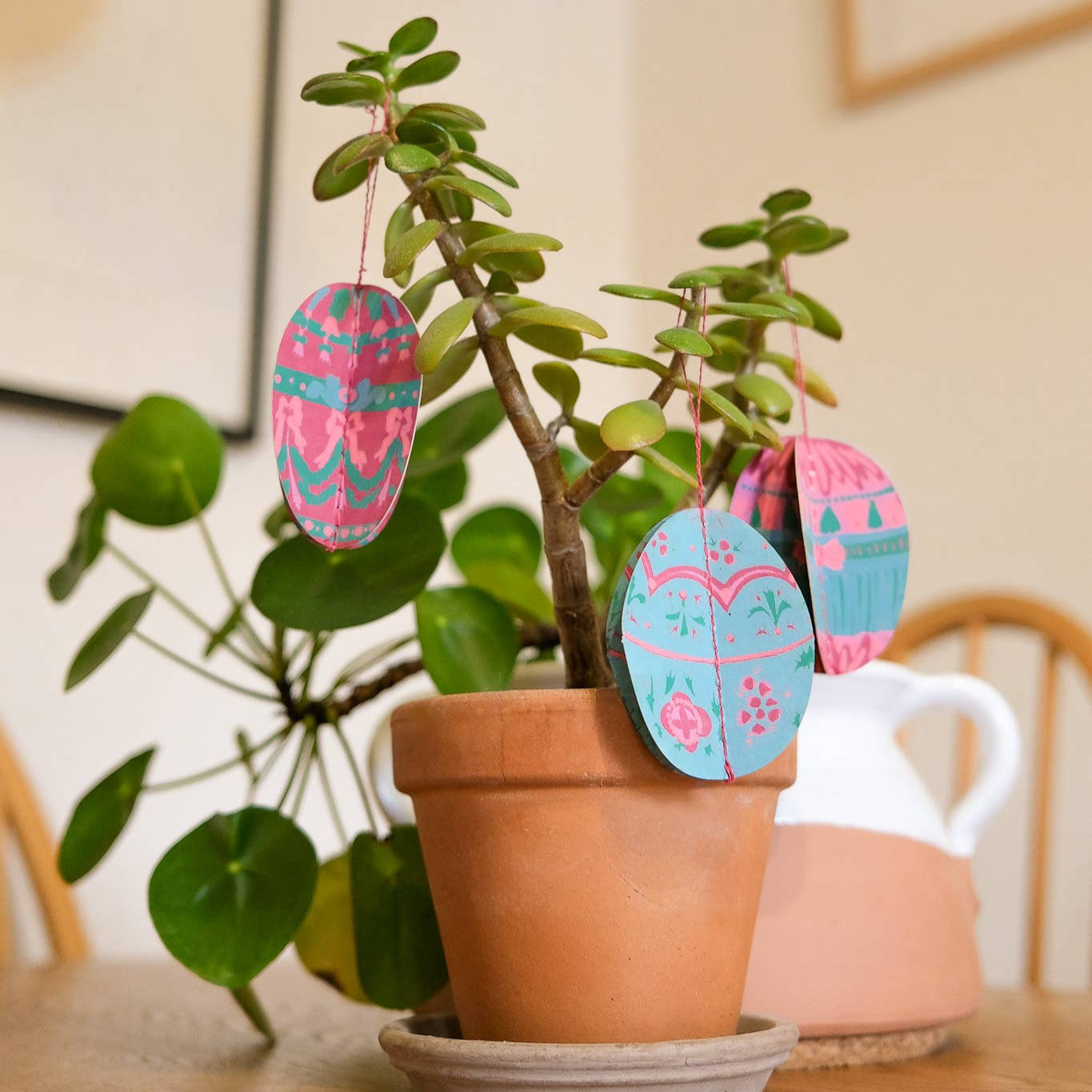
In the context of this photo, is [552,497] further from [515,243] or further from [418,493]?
[418,493]

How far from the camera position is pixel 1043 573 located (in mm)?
1510

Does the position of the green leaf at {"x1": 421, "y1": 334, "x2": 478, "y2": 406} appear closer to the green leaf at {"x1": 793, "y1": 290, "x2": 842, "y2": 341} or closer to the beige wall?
the green leaf at {"x1": 793, "y1": 290, "x2": 842, "y2": 341}

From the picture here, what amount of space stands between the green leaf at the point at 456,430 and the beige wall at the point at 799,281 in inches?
31.5

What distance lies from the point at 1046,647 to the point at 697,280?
1024mm

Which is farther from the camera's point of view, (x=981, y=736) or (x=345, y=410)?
(x=981, y=736)

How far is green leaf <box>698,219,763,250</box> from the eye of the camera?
0.51 meters

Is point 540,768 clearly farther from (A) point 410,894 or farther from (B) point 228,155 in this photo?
(B) point 228,155

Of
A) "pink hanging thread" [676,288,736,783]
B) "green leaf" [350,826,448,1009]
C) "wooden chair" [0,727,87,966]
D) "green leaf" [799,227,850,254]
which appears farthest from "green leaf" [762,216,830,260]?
"wooden chair" [0,727,87,966]

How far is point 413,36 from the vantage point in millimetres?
465

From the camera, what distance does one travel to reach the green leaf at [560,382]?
18.9 inches

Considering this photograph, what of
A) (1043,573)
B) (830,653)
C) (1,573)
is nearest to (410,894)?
(830,653)

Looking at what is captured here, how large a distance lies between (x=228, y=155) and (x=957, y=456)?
109 cm

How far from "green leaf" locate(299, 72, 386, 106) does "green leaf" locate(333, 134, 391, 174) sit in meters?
0.02

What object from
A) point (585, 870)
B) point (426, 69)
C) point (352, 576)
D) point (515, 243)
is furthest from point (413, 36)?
point (585, 870)
